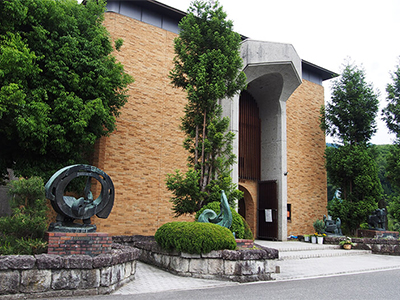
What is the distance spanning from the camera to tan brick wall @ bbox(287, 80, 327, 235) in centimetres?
1916

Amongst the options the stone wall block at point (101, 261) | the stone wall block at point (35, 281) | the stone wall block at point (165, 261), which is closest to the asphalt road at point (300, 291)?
the stone wall block at point (101, 261)

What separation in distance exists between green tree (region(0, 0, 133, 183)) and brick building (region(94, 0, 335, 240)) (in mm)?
2692

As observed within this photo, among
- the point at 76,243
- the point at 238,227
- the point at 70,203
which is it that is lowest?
the point at 76,243

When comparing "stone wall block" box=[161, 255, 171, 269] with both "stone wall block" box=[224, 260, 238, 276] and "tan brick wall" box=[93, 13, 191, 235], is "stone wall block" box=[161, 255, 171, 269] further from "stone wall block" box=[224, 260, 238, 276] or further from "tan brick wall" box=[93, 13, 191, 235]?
"tan brick wall" box=[93, 13, 191, 235]

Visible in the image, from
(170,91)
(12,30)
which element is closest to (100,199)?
Result: (12,30)

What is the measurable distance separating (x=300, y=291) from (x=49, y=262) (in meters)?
4.51

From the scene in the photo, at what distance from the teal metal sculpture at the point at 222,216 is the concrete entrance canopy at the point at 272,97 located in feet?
15.2

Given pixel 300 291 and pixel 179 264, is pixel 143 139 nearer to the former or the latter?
pixel 179 264

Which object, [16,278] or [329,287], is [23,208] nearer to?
[16,278]

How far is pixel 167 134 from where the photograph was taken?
14.7m

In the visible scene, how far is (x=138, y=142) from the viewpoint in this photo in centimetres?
1393

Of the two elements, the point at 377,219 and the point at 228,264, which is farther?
the point at 377,219

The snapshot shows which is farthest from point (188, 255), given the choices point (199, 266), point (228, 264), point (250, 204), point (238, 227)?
point (250, 204)

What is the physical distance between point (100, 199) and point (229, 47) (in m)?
6.32
